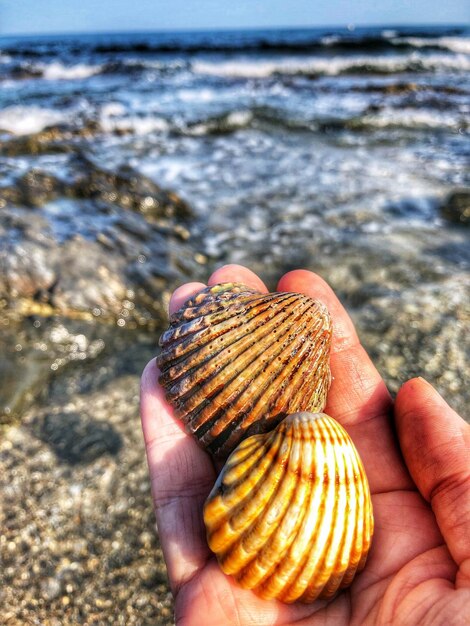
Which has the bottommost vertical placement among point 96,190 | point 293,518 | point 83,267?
point 83,267

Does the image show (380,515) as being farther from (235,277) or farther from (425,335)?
(425,335)

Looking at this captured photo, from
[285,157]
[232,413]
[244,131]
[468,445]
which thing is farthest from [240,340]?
[244,131]

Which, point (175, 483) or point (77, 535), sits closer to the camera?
point (175, 483)

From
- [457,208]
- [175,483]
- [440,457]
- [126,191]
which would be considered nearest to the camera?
[440,457]

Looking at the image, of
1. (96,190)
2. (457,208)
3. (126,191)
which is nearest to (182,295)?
(96,190)

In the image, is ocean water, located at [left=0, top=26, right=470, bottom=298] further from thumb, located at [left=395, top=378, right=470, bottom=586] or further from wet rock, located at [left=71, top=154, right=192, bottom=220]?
thumb, located at [left=395, top=378, right=470, bottom=586]

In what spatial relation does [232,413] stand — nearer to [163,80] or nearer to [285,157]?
[285,157]

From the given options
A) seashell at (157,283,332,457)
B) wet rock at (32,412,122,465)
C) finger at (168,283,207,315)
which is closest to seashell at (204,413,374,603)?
seashell at (157,283,332,457)
